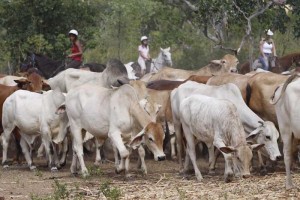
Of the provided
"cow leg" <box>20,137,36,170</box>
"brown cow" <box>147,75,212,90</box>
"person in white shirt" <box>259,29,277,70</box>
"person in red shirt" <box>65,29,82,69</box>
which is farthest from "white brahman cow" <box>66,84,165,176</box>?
"person in white shirt" <box>259,29,277,70</box>

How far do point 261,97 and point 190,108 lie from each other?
7.47 ft

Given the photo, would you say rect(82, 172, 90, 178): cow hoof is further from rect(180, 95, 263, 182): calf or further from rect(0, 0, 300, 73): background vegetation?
rect(0, 0, 300, 73): background vegetation

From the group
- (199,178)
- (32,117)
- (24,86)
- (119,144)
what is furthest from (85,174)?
(24,86)

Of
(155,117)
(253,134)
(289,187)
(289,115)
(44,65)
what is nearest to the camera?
(289,115)

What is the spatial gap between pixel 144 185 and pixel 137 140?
772 millimetres

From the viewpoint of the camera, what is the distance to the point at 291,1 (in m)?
25.1

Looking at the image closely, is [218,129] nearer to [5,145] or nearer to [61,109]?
[61,109]

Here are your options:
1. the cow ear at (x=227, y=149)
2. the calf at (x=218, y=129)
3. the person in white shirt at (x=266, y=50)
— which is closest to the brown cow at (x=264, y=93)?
the calf at (x=218, y=129)

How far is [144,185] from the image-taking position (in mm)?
11703

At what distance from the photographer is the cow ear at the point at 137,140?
39.9 ft

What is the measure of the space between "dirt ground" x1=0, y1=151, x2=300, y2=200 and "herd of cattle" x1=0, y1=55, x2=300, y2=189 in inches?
9.2

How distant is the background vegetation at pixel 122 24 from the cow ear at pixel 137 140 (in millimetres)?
10365

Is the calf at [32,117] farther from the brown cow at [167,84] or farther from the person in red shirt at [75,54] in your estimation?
the person in red shirt at [75,54]

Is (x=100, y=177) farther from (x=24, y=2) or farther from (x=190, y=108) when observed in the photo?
(x=24, y=2)
